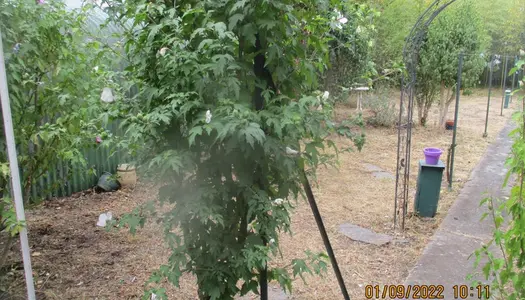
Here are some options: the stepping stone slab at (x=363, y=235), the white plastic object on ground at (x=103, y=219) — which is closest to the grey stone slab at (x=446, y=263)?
Result: the stepping stone slab at (x=363, y=235)

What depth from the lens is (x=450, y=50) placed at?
10289mm

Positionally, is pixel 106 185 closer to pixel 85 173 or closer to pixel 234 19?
pixel 85 173

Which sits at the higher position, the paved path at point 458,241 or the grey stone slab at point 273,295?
the paved path at point 458,241

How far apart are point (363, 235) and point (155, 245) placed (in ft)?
7.73

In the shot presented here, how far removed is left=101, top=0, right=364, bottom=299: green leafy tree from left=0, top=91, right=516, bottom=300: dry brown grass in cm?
42

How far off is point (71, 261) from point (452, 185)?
5648 millimetres

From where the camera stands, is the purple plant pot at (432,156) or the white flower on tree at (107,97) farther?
the purple plant pot at (432,156)

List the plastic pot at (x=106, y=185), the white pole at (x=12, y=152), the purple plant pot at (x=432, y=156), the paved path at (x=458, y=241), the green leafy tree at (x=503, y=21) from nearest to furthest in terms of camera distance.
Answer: the white pole at (x=12, y=152), the paved path at (x=458, y=241), the purple plant pot at (x=432, y=156), the plastic pot at (x=106, y=185), the green leafy tree at (x=503, y=21)

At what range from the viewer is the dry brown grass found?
3814mm

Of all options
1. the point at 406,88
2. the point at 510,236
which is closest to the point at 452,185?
the point at 406,88

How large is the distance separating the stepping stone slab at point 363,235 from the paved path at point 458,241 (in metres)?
0.48

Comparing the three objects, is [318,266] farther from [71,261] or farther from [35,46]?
[71,261]

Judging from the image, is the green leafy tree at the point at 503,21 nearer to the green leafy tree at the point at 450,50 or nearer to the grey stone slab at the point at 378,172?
the green leafy tree at the point at 450,50

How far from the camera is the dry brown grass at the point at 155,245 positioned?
12.5 feet
